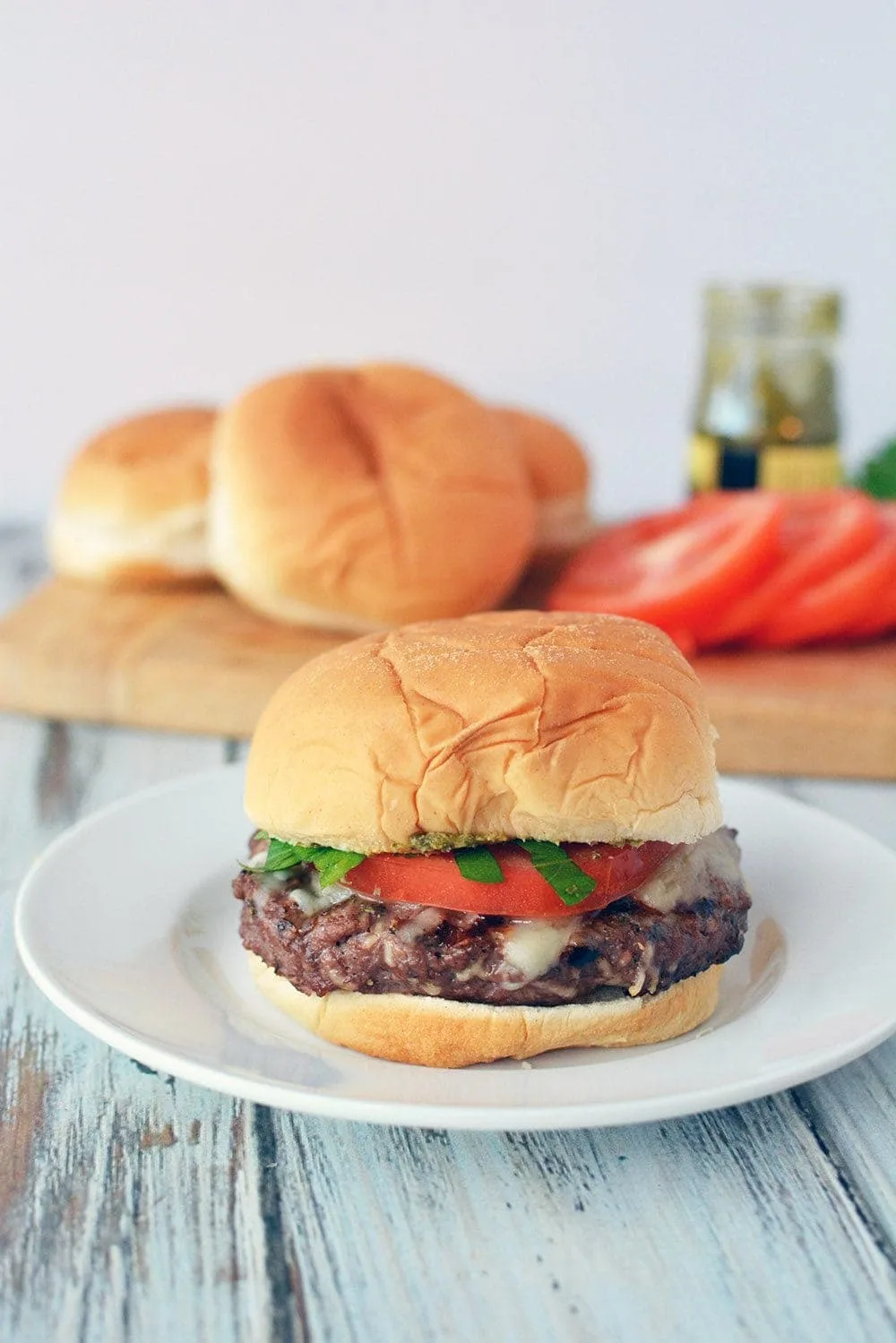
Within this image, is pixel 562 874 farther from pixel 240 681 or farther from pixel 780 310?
pixel 780 310

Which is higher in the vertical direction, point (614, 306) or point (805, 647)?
point (614, 306)

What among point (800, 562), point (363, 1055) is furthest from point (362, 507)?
point (363, 1055)

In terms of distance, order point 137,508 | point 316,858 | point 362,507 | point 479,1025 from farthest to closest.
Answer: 1. point 137,508
2. point 362,507
3. point 316,858
4. point 479,1025

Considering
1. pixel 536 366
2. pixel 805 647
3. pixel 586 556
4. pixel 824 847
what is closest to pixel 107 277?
pixel 536 366

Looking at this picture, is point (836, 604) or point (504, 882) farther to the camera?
point (836, 604)

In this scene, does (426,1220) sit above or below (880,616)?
above

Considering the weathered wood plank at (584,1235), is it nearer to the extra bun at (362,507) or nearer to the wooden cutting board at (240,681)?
the wooden cutting board at (240,681)

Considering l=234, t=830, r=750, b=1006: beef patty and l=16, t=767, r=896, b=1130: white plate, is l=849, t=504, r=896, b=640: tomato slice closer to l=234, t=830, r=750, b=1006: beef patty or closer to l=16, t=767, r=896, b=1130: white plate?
l=16, t=767, r=896, b=1130: white plate

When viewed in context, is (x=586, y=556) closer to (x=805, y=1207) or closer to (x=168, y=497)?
(x=168, y=497)
